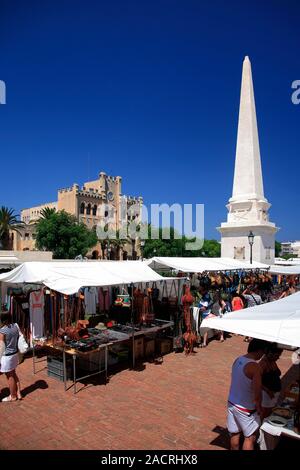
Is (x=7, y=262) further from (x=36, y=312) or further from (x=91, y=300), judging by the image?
(x=36, y=312)

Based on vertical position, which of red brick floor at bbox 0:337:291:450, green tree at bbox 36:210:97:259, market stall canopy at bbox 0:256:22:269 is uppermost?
green tree at bbox 36:210:97:259

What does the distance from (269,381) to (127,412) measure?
8.95 ft

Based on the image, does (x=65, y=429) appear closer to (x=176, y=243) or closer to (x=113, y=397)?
(x=113, y=397)

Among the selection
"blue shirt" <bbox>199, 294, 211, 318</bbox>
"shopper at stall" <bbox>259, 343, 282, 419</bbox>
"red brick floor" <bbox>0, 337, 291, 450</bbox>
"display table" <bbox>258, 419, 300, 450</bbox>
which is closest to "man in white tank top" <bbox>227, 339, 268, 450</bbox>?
"display table" <bbox>258, 419, 300, 450</bbox>

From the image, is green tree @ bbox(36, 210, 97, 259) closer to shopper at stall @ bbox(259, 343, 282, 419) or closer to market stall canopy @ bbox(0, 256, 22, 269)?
market stall canopy @ bbox(0, 256, 22, 269)

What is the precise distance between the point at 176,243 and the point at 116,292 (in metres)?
44.0

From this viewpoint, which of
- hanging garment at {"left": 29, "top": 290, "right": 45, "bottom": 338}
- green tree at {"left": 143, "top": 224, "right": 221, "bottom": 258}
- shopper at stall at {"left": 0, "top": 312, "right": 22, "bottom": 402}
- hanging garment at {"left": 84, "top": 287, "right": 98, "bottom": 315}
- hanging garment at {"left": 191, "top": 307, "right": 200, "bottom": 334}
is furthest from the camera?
green tree at {"left": 143, "top": 224, "right": 221, "bottom": 258}

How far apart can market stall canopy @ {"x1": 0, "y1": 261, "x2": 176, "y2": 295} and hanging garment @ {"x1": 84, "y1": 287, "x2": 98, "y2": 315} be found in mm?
2680

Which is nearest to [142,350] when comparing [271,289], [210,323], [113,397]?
[113,397]

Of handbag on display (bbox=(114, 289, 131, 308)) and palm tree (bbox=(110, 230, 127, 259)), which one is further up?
palm tree (bbox=(110, 230, 127, 259))

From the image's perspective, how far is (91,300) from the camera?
37.6 ft

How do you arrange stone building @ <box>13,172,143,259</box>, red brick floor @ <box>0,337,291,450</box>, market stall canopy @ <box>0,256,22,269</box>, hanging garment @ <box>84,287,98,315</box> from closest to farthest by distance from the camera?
red brick floor @ <box>0,337,291,450</box> < hanging garment @ <box>84,287,98,315</box> < market stall canopy @ <box>0,256,22,269</box> < stone building @ <box>13,172,143,259</box>

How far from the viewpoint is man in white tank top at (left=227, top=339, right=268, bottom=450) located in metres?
3.58

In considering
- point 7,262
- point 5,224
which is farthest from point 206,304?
point 5,224
